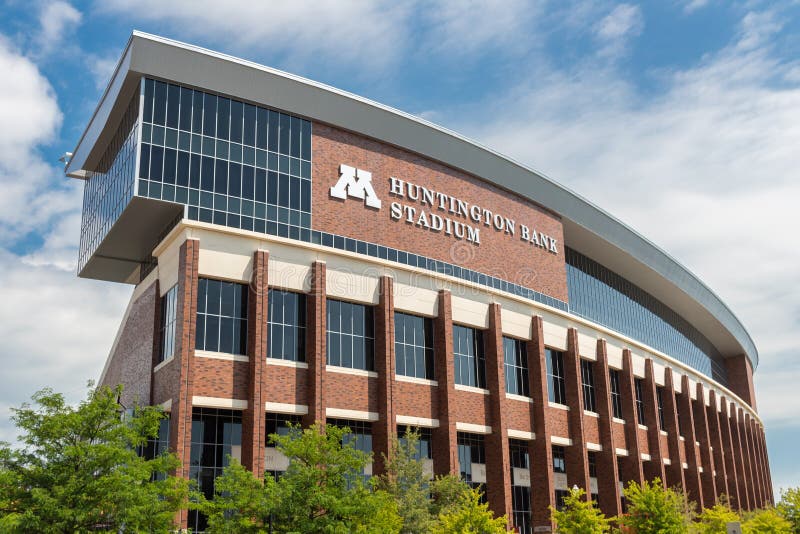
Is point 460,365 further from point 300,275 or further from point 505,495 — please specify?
point 300,275

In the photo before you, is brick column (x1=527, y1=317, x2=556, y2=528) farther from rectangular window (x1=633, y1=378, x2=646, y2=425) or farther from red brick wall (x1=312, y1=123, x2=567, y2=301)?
rectangular window (x1=633, y1=378, x2=646, y2=425)

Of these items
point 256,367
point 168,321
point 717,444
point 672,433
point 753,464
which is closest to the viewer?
point 256,367

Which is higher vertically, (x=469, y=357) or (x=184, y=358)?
(x=469, y=357)

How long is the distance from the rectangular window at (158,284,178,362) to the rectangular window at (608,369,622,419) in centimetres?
2893

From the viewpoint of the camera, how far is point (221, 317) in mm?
35688

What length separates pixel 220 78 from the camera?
3969cm

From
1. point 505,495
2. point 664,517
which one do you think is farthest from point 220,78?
point 664,517

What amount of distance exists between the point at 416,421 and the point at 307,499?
15.0 metres

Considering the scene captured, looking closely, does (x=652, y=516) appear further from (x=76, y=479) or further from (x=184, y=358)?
(x=76, y=479)

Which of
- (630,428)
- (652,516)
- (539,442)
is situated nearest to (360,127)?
(539,442)

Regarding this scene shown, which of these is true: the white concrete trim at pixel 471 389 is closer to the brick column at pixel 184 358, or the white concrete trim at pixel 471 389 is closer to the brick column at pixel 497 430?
the brick column at pixel 497 430

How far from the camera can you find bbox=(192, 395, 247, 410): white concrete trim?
111 feet

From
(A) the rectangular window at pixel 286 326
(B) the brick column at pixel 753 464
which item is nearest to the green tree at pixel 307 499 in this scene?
(A) the rectangular window at pixel 286 326

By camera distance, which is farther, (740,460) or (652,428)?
(740,460)
